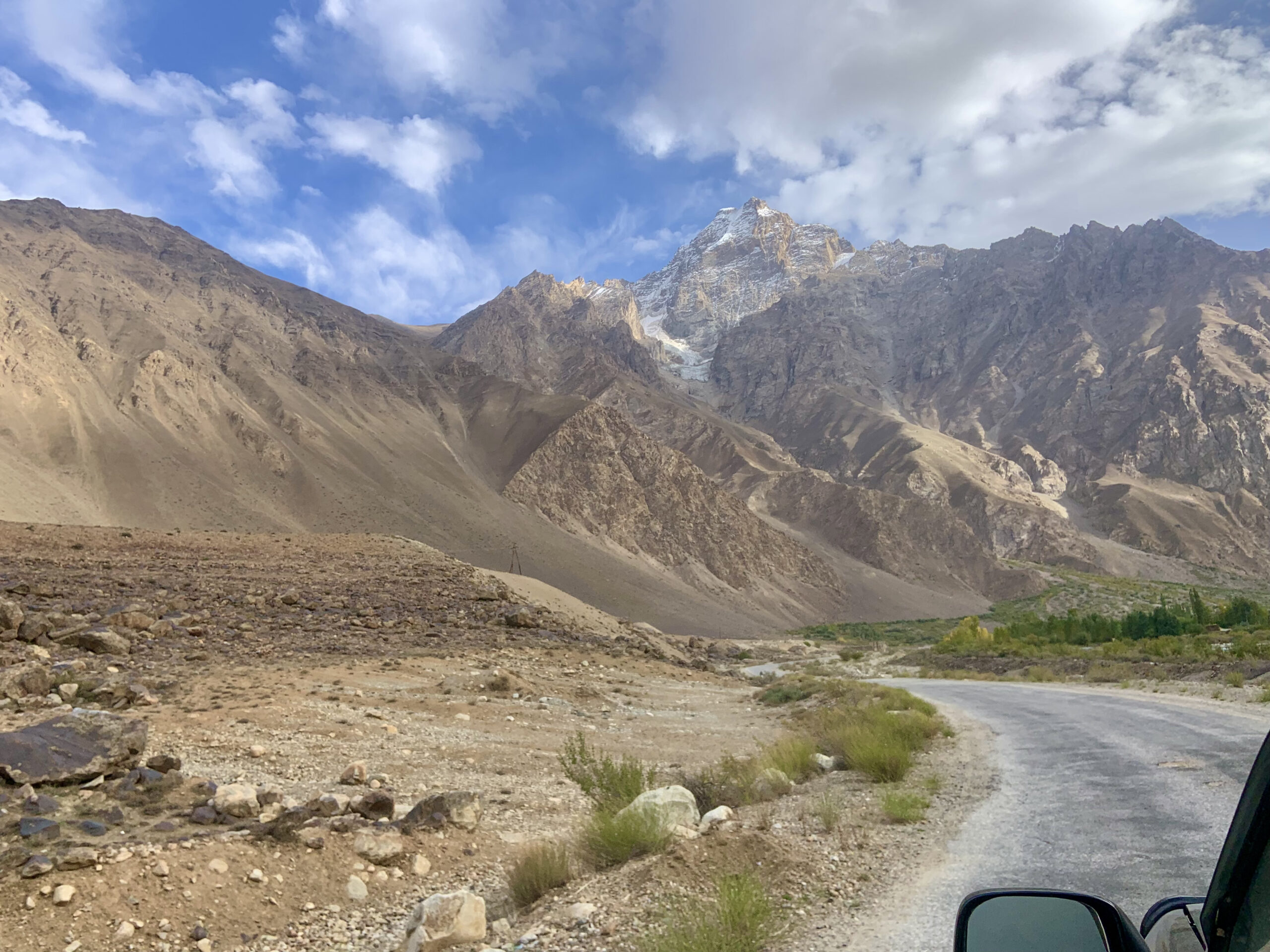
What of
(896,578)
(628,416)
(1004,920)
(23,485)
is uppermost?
(628,416)

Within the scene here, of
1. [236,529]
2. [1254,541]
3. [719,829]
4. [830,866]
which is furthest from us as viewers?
[1254,541]

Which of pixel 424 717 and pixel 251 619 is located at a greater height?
pixel 251 619

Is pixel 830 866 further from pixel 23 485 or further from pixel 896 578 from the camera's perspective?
pixel 896 578

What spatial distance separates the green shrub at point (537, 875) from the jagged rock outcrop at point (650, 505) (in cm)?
9704

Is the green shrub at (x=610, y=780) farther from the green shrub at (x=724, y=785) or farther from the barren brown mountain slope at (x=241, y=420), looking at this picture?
the barren brown mountain slope at (x=241, y=420)

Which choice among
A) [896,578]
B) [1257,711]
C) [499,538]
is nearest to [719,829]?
[1257,711]

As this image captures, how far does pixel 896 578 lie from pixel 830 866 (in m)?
127

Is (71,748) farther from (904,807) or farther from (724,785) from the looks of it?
(904,807)

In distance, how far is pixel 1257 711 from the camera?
14266mm

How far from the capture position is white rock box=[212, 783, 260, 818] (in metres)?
7.01

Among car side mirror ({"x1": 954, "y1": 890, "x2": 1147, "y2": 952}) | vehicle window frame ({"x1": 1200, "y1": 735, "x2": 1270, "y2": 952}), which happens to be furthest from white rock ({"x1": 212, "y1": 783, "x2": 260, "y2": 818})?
vehicle window frame ({"x1": 1200, "y1": 735, "x2": 1270, "y2": 952})

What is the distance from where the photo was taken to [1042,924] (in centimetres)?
251

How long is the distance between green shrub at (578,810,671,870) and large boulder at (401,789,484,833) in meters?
1.37

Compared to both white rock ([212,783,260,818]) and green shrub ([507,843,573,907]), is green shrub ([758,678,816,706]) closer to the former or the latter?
green shrub ([507,843,573,907])
